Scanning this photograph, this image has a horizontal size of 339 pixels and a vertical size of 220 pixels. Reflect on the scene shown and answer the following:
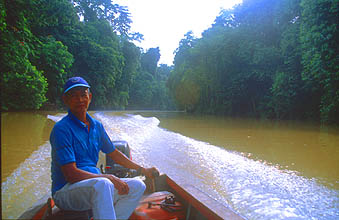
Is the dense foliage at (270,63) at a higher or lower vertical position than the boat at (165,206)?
higher

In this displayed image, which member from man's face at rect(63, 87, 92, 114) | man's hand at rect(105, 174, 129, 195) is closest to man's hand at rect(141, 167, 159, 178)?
man's hand at rect(105, 174, 129, 195)

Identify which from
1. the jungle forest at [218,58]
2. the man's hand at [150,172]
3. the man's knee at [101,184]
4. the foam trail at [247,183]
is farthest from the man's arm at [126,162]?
the jungle forest at [218,58]

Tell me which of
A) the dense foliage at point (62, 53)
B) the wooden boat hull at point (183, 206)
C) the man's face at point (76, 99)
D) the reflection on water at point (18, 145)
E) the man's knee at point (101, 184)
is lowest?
the reflection on water at point (18, 145)

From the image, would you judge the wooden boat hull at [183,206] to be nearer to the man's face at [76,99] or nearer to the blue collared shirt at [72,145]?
the blue collared shirt at [72,145]

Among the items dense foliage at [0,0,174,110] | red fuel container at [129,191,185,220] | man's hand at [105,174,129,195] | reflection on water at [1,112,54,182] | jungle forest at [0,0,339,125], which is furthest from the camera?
jungle forest at [0,0,339,125]

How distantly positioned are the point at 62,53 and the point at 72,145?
729 inches

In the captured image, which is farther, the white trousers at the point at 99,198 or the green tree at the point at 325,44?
the green tree at the point at 325,44

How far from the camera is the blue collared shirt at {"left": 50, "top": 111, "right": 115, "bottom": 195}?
5.98 feet

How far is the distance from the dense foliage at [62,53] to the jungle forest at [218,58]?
6cm

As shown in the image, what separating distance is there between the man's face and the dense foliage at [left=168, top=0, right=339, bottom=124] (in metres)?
13.3

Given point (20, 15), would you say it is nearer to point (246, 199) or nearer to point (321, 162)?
point (246, 199)

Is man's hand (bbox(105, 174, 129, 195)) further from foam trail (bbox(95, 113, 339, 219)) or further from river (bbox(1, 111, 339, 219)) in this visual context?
foam trail (bbox(95, 113, 339, 219))

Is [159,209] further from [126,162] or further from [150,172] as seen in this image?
[126,162]

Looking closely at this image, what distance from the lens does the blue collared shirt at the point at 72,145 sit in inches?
71.8
